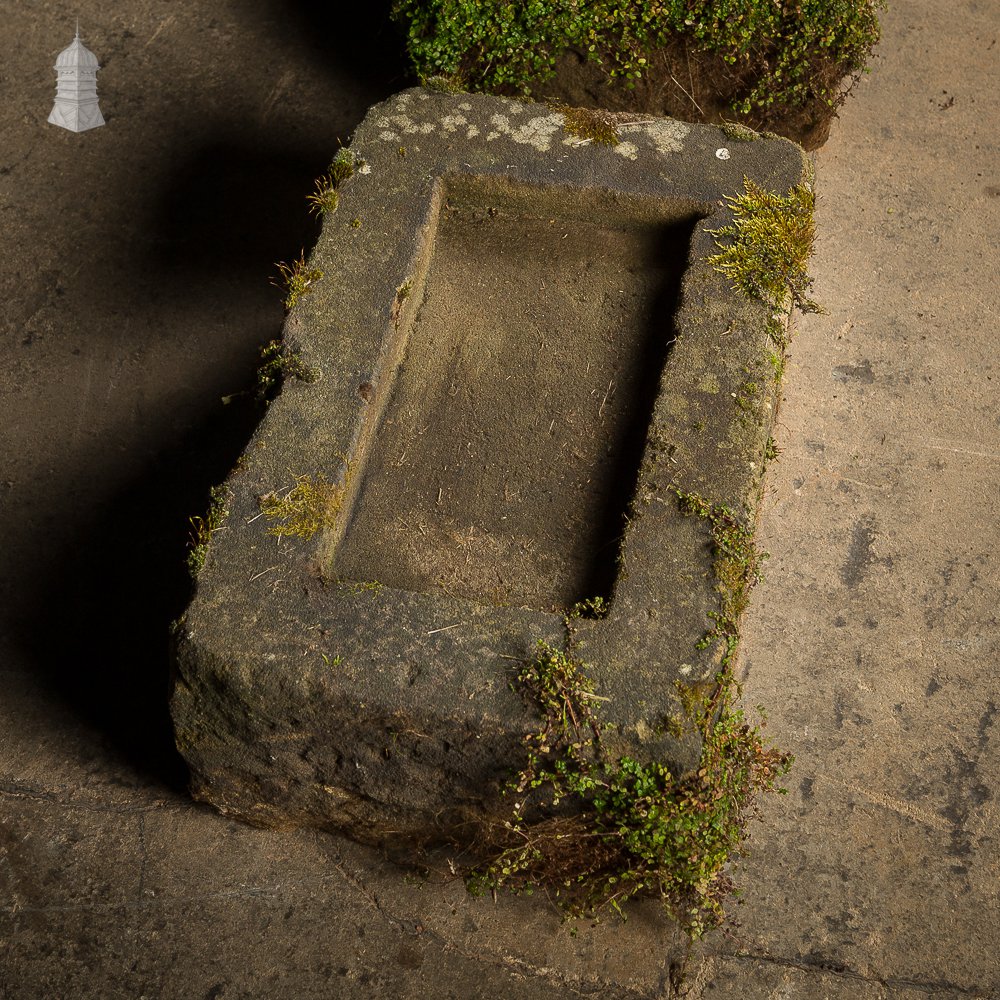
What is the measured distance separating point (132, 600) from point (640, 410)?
6.24ft

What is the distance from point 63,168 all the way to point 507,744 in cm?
366

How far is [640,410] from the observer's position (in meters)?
3.83

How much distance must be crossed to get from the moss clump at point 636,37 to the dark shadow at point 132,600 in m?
1.71

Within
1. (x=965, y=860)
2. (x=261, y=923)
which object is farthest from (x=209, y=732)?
(x=965, y=860)

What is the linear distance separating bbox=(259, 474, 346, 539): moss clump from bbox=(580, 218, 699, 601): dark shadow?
782 millimetres

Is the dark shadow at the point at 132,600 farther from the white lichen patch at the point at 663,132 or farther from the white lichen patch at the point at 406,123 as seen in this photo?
the white lichen patch at the point at 663,132

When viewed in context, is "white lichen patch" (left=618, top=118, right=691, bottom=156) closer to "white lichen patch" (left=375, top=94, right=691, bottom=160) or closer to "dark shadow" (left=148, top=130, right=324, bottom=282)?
"white lichen patch" (left=375, top=94, right=691, bottom=160)

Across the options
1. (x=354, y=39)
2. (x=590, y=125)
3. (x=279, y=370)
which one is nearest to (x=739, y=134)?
(x=590, y=125)

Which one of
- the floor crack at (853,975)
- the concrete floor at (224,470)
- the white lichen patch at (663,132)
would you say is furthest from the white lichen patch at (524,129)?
the floor crack at (853,975)

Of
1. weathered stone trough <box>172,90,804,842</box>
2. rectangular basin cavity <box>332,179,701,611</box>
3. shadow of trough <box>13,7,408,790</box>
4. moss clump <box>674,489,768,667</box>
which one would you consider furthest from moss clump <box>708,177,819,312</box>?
shadow of trough <box>13,7,408,790</box>

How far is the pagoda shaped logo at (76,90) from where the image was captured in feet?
17.9

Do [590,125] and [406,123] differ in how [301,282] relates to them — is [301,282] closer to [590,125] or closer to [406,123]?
[406,123]

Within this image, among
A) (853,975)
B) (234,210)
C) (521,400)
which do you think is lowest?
(853,975)

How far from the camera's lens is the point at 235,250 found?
5078 millimetres
